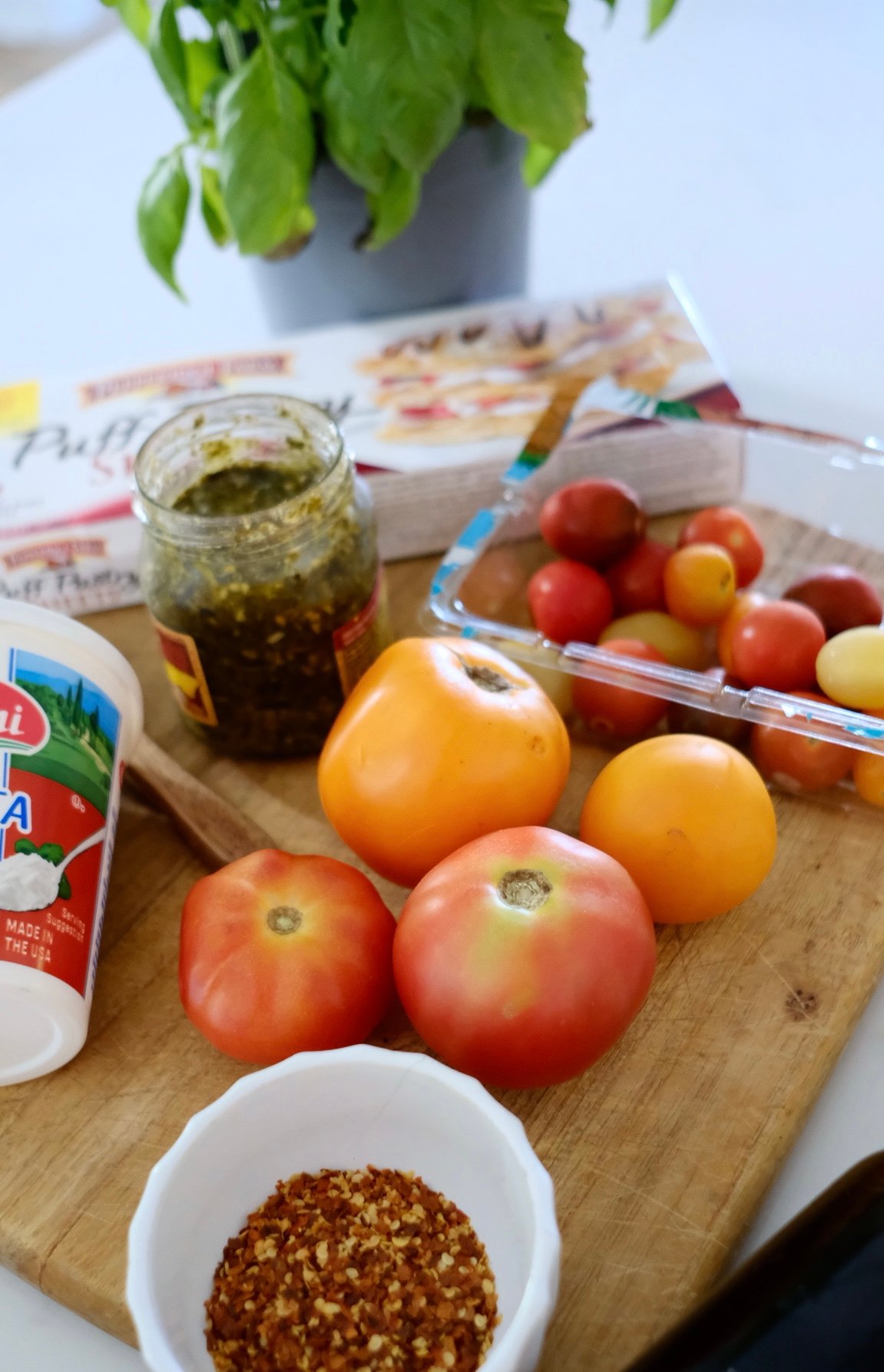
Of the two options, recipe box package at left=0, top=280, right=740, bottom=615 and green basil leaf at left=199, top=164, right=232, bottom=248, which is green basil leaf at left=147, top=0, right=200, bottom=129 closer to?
green basil leaf at left=199, top=164, right=232, bottom=248

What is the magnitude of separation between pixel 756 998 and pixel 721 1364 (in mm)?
276

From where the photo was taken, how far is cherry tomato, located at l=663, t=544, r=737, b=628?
36.9 inches

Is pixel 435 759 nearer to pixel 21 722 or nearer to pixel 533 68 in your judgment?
pixel 21 722

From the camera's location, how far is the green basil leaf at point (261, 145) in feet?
3.07

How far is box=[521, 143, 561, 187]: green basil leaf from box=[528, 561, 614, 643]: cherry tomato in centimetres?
38

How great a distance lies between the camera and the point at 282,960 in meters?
0.71

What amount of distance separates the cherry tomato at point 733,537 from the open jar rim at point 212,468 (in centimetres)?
30

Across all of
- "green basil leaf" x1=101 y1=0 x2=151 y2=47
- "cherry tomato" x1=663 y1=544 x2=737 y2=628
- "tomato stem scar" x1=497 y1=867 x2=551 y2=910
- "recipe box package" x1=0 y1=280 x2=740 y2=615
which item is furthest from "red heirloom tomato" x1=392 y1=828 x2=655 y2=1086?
"green basil leaf" x1=101 y1=0 x2=151 y2=47

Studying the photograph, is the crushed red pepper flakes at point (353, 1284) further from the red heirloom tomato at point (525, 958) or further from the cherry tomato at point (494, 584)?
the cherry tomato at point (494, 584)

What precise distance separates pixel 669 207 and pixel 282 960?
115cm

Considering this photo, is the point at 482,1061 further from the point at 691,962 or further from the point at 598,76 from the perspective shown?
the point at 598,76

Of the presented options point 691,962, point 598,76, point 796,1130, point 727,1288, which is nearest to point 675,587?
point 691,962

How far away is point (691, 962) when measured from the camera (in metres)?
0.79

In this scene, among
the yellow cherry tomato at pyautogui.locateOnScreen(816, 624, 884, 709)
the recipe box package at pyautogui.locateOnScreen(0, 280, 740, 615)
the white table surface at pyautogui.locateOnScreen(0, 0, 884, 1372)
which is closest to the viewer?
the yellow cherry tomato at pyautogui.locateOnScreen(816, 624, 884, 709)
